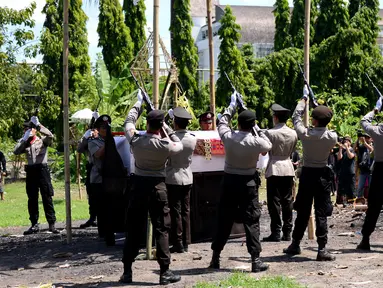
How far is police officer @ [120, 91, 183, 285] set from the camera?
8.51 m

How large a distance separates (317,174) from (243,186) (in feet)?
4.10

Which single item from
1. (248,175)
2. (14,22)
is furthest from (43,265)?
(14,22)

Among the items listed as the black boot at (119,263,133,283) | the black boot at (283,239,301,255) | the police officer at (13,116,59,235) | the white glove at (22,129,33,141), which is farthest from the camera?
the police officer at (13,116,59,235)

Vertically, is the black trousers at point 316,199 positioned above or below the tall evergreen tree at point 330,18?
Result: below

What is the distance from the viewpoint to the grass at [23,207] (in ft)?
53.6

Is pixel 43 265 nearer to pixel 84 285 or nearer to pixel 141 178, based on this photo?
pixel 84 285

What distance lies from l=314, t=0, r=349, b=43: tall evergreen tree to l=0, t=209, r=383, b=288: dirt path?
24495 mm

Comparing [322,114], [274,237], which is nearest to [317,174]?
[322,114]

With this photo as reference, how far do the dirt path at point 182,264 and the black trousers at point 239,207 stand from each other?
0.47 metres

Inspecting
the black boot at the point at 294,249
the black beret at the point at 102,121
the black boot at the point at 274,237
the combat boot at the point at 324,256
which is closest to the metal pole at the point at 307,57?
the black boot at the point at 274,237

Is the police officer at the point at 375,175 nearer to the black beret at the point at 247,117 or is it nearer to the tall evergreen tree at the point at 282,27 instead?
the black beret at the point at 247,117

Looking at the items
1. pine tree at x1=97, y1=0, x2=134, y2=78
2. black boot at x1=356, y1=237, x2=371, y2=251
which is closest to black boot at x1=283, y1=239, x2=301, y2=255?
black boot at x1=356, y1=237, x2=371, y2=251

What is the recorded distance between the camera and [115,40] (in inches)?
1427

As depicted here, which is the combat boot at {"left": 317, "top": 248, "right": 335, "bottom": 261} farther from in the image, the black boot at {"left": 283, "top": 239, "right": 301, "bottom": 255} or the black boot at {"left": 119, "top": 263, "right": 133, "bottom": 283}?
the black boot at {"left": 119, "top": 263, "right": 133, "bottom": 283}
